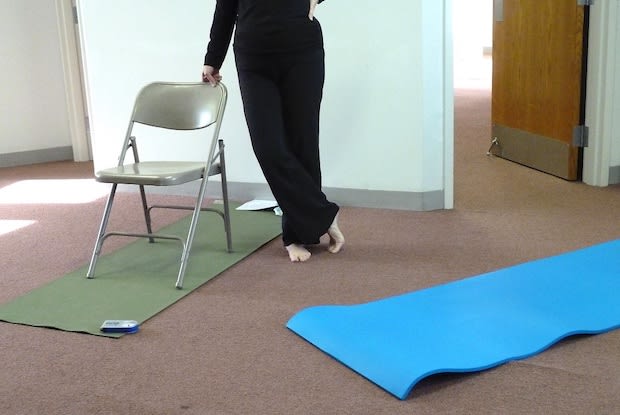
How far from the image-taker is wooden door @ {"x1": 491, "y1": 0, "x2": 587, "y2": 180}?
4.32m

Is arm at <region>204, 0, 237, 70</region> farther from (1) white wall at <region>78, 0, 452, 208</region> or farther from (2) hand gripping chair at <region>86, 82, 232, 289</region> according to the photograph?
(1) white wall at <region>78, 0, 452, 208</region>

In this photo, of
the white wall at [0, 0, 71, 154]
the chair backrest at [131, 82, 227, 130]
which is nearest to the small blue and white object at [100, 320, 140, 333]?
the chair backrest at [131, 82, 227, 130]

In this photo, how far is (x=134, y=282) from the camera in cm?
303

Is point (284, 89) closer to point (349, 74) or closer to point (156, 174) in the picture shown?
point (156, 174)

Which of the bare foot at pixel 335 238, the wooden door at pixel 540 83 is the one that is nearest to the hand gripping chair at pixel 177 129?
the bare foot at pixel 335 238

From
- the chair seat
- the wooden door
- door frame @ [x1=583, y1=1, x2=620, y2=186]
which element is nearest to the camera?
the chair seat

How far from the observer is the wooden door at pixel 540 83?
4316 millimetres

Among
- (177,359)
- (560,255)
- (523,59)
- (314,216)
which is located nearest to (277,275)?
(314,216)

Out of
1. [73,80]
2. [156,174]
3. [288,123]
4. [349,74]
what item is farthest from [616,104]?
[73,80]

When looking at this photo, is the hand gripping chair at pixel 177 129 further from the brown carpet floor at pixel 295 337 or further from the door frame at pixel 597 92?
the door frame at pixel 597 92

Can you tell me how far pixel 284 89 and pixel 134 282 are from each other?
0.97 meters

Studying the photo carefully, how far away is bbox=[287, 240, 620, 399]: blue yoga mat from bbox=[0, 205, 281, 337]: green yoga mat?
61cm

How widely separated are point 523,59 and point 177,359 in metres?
3.27

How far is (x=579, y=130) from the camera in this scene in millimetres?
4379
